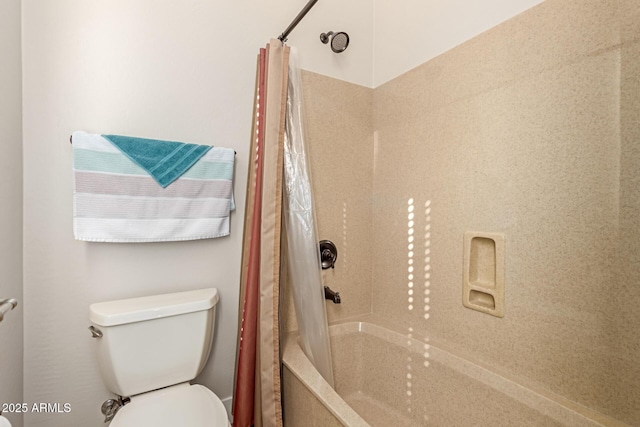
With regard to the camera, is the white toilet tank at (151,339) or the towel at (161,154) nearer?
the white toilet tank at (151,339)

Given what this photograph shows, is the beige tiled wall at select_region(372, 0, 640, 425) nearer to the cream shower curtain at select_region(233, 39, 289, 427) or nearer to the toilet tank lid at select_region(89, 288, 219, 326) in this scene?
the cream shower curtain at select_region(233, 39, 289, 427)

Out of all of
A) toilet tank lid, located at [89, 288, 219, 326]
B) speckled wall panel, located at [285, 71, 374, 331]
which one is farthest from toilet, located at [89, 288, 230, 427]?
speckled wall panel, located at [285, 71, 374, 331]

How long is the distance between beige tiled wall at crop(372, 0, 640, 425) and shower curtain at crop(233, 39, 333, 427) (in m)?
0.58

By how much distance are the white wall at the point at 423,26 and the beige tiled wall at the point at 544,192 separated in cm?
6

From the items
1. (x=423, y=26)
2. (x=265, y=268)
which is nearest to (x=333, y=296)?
(x=265, y=268)

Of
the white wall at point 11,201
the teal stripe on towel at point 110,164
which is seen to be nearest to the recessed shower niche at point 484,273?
the teal stripe on towel at point 110,164

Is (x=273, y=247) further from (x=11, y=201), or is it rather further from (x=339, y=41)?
(x=339, y=41)

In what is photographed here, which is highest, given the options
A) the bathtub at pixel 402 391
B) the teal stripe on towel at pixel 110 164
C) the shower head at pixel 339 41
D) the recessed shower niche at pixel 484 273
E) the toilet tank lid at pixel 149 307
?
the shower head at pixel 339 41

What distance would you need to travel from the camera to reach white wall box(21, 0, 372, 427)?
1110 millimetres

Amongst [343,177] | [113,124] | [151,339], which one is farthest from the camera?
[343,177]

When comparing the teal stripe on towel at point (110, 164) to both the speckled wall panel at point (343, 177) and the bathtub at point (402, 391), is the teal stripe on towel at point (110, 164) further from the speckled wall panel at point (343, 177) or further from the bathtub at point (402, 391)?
the bathtub at point (402, 391)

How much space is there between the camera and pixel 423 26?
147 centimetres

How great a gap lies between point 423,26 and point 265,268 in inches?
57.2

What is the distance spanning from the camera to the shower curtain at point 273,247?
3.88ft
